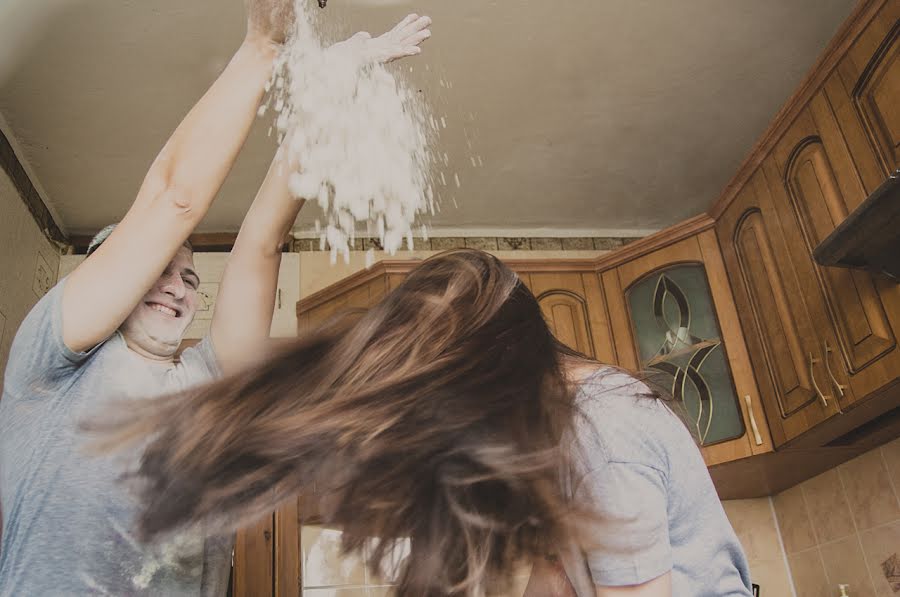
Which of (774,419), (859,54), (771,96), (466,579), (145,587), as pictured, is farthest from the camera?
(771,96)

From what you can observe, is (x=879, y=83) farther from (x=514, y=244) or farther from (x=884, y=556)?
(x=514, y=244)

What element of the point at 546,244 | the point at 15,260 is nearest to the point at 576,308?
the point at 546,244

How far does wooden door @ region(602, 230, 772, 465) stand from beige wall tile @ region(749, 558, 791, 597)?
2.03 ft

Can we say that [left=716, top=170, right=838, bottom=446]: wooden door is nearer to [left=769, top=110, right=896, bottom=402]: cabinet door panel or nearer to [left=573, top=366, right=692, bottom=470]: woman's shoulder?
[left=769, top=110, right=896, bottom=402]: cabinet door panel

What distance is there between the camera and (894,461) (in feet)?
6.98

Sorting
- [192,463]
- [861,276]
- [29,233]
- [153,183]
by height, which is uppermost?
[29,233]

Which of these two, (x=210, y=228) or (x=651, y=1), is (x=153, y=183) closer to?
(x=651, y=1)

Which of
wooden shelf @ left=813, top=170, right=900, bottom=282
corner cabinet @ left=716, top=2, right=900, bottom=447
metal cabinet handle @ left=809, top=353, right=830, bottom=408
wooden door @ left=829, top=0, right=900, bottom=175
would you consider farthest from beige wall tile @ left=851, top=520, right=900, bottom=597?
wooden door @ left=829, top=0, right=900, bottom=175

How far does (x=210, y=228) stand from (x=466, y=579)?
242 centimetres

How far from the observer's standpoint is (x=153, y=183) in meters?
0.85

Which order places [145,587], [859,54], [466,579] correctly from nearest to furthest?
[466,579]
[145,587]
[859,54]

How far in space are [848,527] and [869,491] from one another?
0.46 ft

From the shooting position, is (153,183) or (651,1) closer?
(153,183)

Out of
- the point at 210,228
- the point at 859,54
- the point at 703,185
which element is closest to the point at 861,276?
the point at 859,54
